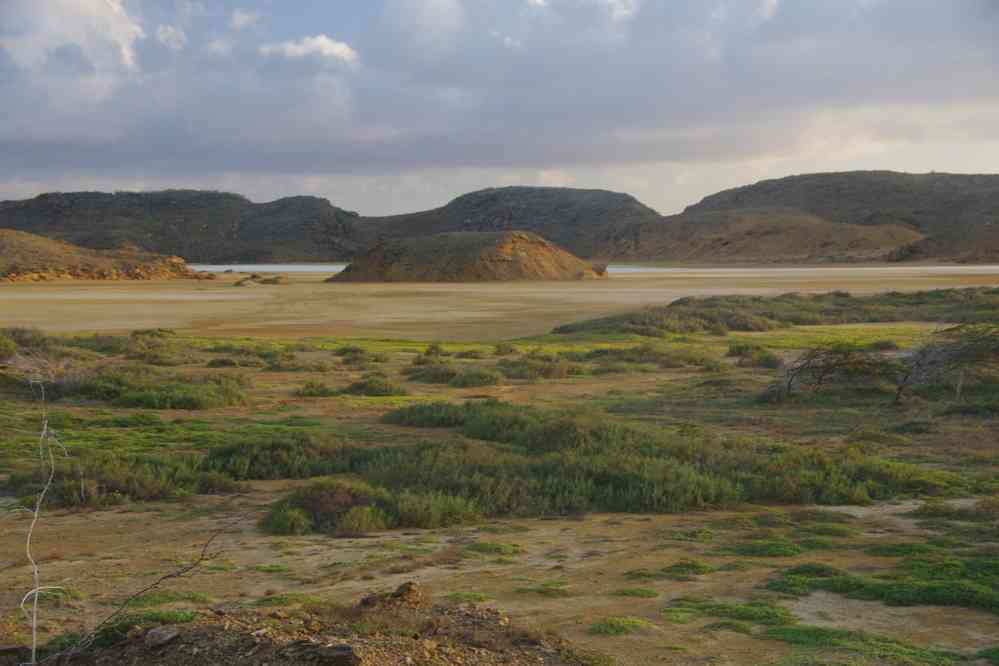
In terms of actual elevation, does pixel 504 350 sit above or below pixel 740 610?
below

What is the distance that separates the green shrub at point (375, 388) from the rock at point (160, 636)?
11702mm

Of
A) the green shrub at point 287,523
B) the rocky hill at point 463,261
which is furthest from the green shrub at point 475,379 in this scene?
the rocky hill at point 463,261

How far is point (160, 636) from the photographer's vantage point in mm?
4648

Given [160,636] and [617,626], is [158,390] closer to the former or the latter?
[160,636]

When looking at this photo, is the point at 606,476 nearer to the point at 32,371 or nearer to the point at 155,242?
the point at 32,371

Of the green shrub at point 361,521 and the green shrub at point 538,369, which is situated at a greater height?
the green shrub at point 361,521

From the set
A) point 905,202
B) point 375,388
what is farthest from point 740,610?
point 905,202

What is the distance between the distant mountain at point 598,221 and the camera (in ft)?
374

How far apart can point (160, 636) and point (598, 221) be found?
165 metres

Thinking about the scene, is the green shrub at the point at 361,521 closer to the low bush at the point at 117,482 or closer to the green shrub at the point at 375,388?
the low bush at the point at 117,482

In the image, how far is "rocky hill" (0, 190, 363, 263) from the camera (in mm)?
144000

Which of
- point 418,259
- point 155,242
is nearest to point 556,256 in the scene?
point 418,259

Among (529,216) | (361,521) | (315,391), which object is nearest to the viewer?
(361,521)

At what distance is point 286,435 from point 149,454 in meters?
1.48
